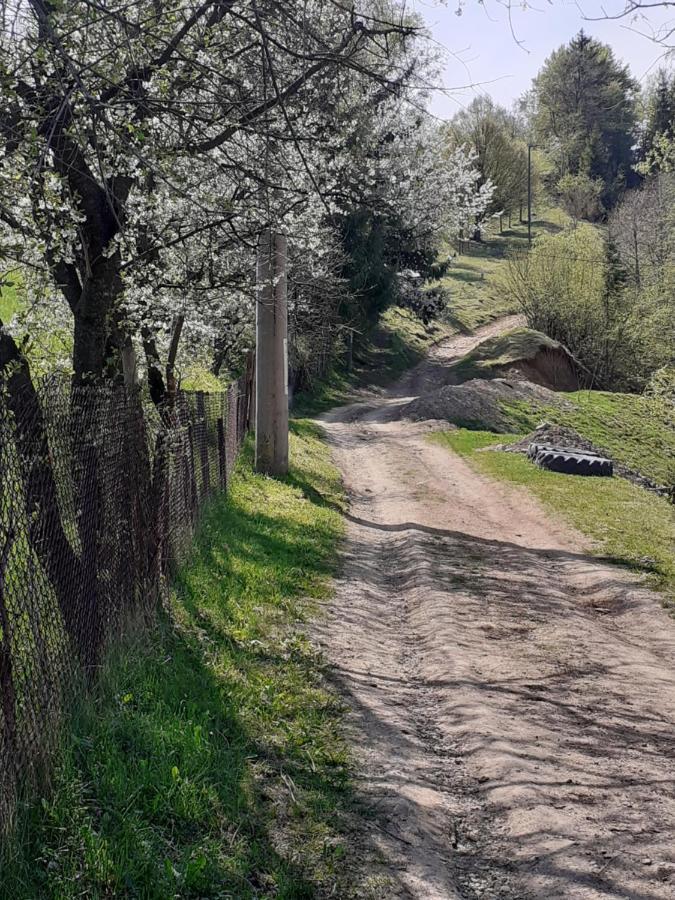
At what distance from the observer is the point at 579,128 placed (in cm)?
9662

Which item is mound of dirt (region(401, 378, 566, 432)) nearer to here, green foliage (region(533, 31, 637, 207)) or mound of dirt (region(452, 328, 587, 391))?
mound of dirt (region(452, 328, 587, 391))

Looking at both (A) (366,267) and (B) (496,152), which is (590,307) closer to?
(A) (366,267)

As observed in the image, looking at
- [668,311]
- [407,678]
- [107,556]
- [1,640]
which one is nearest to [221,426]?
[407,678]

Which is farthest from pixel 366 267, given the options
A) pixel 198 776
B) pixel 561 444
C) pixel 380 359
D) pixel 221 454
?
pixel 198 776

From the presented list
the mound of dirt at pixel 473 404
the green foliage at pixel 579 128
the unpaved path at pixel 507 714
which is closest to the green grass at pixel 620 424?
the mound of dirt at pixel 473 404

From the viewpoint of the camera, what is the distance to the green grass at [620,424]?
28.7 meters

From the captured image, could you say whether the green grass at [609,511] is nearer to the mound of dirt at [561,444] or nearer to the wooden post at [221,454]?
the mound of dirt at [561,444]

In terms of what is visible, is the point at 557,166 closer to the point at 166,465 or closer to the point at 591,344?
the point at 591,344

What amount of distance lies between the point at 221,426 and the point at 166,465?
5.24m

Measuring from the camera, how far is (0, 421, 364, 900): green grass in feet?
12.0

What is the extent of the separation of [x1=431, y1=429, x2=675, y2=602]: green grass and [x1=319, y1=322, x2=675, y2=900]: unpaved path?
0.45 metres

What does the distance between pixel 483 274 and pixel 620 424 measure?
47075mm

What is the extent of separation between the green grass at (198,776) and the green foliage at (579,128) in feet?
314

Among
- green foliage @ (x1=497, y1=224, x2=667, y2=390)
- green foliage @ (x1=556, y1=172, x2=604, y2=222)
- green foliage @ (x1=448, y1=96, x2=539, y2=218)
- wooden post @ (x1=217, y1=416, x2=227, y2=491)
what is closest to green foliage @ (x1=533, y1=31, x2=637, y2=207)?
green foliage @ (x1=556, y1=172, x2=604, y2=222)
